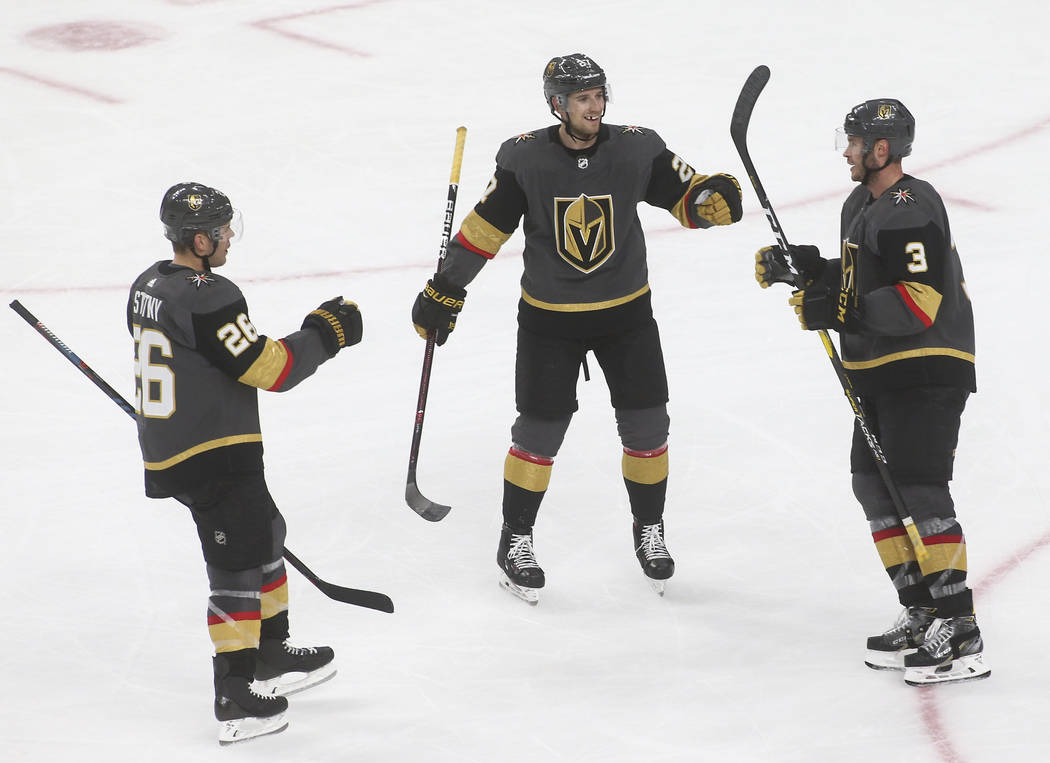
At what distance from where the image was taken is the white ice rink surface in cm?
304

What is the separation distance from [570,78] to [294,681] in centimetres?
151

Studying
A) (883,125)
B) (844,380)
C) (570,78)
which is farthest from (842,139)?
(570,78)

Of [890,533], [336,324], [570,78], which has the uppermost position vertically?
[570,78]

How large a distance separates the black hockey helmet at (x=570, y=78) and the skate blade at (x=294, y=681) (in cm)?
141

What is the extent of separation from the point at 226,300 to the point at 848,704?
1.54 m

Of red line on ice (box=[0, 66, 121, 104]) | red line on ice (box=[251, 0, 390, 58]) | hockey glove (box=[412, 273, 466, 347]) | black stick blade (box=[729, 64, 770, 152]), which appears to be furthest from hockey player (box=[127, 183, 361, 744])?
red line on ice (box=[251, 0, 390, 58])

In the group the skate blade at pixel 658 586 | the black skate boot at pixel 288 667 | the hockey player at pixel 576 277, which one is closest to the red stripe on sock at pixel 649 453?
the hockey player at pixel 576 277

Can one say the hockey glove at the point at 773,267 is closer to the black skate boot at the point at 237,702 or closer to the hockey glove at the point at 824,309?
the hockey glove at the point at 824,309

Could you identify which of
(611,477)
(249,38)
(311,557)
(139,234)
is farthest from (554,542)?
(249,38)

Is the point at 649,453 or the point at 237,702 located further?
the point at 649,453

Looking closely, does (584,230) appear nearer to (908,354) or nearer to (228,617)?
(908,354)

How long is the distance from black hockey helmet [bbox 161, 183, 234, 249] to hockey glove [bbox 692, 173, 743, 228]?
117 centimetres

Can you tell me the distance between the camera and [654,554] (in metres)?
3.55

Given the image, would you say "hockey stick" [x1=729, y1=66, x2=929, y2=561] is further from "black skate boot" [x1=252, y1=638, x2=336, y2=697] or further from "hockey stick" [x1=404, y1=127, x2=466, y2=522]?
"black skate boot" [x1=252, y1=638, x2=336, y2=697]
